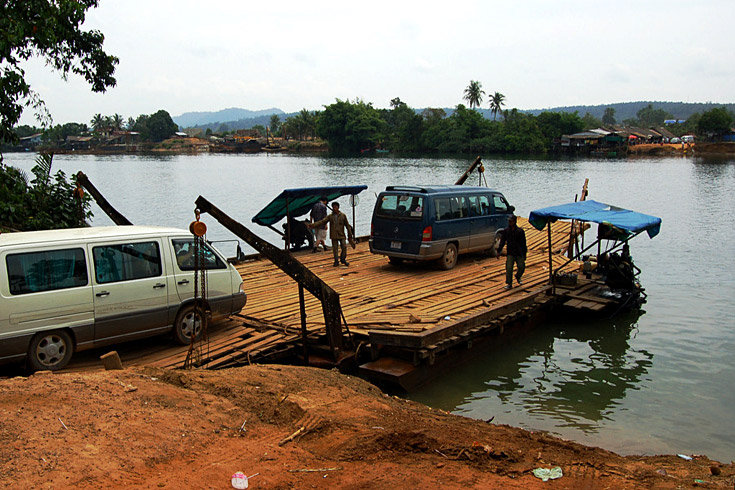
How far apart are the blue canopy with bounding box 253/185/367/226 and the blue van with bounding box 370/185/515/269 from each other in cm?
278

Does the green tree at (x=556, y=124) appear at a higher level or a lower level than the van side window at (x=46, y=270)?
higher

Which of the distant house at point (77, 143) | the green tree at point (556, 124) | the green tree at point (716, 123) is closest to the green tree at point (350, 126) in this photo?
the green tree at point (556, 124)

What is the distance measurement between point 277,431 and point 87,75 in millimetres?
15032

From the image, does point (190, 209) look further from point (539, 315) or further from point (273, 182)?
point (539, 315)

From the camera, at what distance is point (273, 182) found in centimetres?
6281

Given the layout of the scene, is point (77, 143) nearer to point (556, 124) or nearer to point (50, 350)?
point (556, 124)

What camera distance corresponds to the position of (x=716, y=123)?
111 metres

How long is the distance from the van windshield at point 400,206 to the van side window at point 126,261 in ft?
22.8

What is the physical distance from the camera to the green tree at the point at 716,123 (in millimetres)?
110250

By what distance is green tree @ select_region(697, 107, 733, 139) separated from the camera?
362 ft

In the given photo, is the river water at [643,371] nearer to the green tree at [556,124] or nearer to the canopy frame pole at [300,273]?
the canopy frame pole at [300,273]

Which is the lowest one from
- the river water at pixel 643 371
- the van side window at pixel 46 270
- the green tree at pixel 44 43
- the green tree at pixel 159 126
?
the river water at pixel 643 371

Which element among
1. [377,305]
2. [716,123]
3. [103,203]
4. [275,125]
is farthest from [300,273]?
[275,125]

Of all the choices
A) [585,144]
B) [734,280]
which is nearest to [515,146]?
[585,144]
